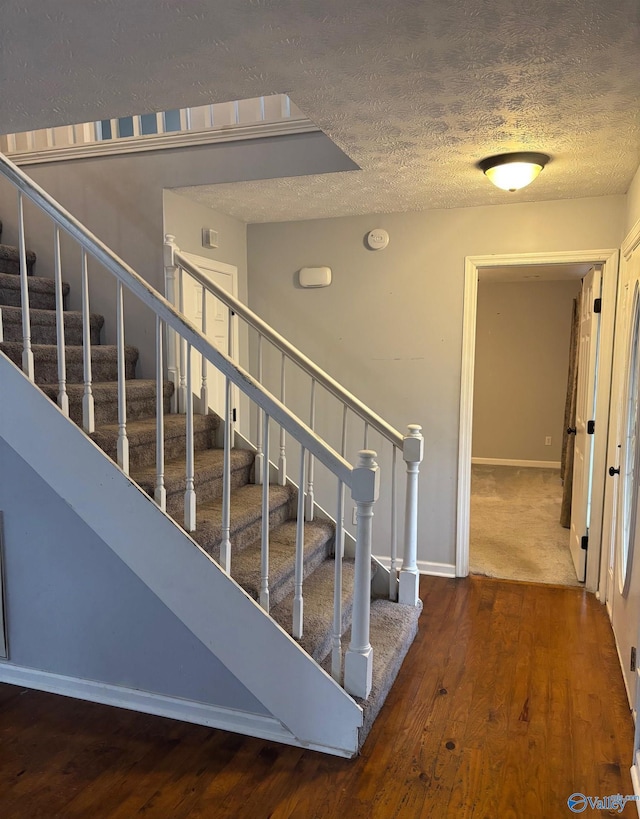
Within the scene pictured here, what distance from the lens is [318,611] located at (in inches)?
97.1

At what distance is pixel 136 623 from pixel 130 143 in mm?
2557

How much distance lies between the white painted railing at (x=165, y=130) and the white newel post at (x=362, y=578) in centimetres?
195

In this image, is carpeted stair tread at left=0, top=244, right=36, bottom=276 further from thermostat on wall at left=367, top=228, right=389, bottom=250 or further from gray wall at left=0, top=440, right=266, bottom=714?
thermostat on wall at left=367, top=228, right=389, bottom=250

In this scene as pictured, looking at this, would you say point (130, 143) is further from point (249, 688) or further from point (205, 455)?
point (249, 688)

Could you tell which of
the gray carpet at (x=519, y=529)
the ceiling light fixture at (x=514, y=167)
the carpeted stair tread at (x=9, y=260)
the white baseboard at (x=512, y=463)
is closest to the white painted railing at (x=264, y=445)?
the carpeted stair tread at (x=9, y=260)

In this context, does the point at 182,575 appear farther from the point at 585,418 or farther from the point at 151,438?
the point at 585,418

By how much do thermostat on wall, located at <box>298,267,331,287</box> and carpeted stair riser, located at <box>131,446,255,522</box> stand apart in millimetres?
1350

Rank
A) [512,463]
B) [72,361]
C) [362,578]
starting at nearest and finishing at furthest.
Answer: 1. [362,578]
2. [72,361]
3. [512,463]

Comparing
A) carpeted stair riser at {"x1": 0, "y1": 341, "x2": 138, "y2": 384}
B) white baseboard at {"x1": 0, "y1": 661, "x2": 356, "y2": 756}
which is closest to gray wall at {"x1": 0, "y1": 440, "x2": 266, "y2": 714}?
white baseboard at {"x1": 0, "y1": 661, "x2": 356, "y2": 756}

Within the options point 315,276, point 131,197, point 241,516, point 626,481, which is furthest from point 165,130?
point 626,481

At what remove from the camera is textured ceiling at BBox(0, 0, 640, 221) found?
4.89ft

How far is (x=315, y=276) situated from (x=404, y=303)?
629 millimetres

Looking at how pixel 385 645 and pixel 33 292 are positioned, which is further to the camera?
pixel 33 292

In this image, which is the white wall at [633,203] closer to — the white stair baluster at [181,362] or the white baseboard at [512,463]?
the white stair baluster at [181,362]
